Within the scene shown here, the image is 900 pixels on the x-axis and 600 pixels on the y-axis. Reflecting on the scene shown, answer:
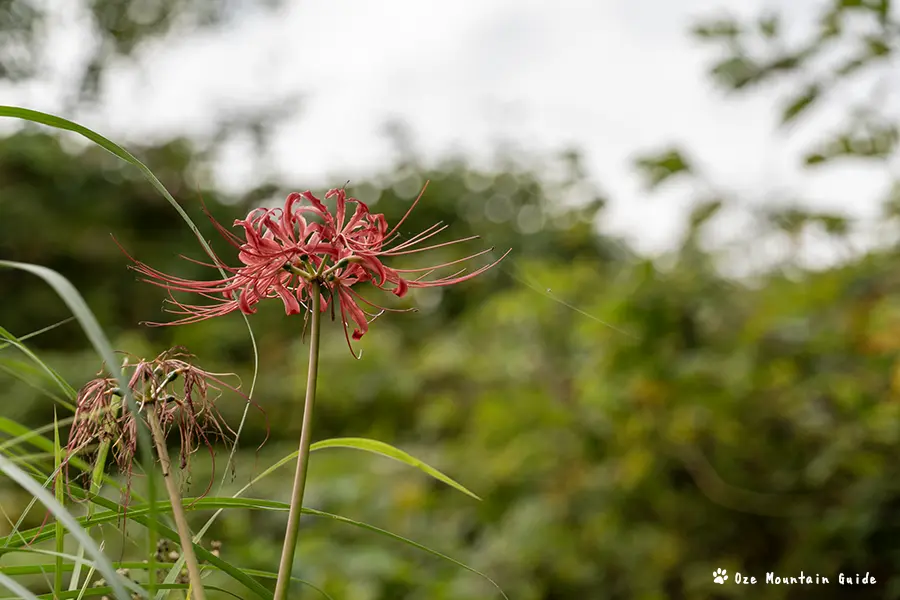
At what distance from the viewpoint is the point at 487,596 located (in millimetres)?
1391

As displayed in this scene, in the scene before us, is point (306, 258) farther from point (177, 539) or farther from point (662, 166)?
point (662, 166)

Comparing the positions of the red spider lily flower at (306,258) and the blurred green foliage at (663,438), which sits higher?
the blurred green foliage at (663,438)

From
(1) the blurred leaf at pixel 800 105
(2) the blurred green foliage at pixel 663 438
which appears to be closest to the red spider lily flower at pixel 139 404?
(2) the blurred green foliage at pixel 663 438

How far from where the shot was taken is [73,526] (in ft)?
0.57

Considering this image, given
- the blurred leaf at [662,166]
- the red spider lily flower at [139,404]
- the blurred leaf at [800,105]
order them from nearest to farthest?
1. the red spider lily flower at [139,404]
2. the blurred leaf at [800,105]
3. the blurred leaf at [662,166]

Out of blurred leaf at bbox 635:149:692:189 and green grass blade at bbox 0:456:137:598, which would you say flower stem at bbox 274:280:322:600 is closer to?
green grass blade at bbox 0:456:137:598

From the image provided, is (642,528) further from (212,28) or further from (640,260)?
(212,28)

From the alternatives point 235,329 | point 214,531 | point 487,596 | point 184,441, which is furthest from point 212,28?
point 184,441

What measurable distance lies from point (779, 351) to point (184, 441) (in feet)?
4.59

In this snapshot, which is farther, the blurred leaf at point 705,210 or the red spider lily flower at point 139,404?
the blurred leaf at point 705,210

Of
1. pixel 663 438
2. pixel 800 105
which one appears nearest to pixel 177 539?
pixel 800 105

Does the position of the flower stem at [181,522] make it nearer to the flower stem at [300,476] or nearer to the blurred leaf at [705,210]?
the flower stem at [300,476]

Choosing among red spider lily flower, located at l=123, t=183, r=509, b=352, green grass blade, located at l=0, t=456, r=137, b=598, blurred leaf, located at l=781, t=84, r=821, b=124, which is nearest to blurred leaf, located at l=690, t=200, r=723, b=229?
blurred leaf, located at l=781, t=84, r=821, b=124

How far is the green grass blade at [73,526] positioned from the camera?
163mm
